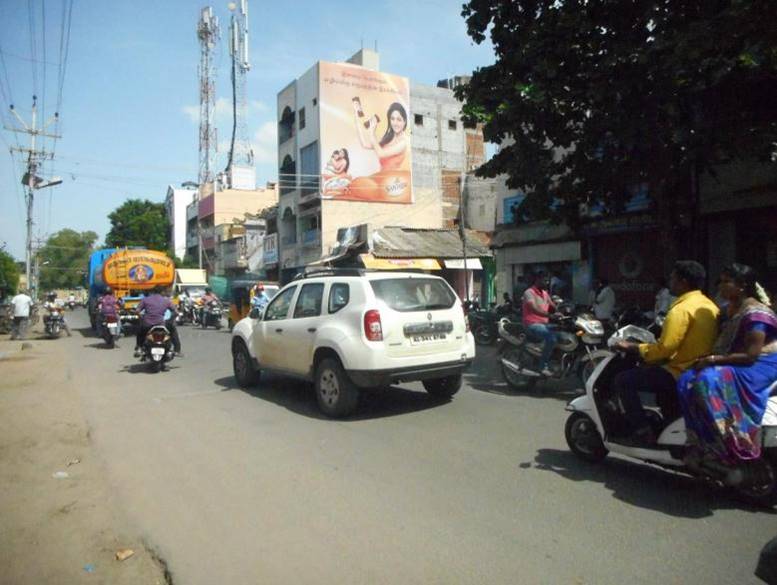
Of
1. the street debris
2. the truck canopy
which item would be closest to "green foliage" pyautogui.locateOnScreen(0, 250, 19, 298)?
the truck canopy

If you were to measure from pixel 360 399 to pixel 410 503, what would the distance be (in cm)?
357

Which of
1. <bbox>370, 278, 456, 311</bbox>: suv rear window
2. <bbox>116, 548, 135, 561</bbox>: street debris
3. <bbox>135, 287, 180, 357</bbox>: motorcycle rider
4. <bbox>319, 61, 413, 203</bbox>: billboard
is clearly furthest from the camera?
<bbox>319, 61, 413, 203</bbox>: billboard

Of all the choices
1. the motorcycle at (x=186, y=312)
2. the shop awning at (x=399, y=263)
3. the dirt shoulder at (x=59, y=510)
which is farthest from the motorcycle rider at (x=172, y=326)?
the motorcycle at (x=186, y=312)

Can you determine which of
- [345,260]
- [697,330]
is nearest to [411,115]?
[345,260]

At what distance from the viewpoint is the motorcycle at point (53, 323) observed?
2050 cm

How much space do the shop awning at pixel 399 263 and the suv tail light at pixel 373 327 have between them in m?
19.9

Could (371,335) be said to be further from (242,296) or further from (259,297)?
(242,296)

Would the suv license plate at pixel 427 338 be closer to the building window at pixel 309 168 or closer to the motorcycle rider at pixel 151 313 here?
the motorcycle rider at pixel 151 313

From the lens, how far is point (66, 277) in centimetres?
9369

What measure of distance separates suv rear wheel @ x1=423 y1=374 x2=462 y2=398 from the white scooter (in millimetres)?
2716

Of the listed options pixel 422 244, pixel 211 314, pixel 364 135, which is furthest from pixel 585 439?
pixel 364 135

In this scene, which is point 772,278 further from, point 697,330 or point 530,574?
point 530,574

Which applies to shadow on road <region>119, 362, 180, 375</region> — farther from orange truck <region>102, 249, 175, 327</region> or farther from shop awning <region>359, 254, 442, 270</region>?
shop awning <region>359, 254, 442, 270</region>

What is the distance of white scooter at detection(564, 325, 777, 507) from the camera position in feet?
12.4
